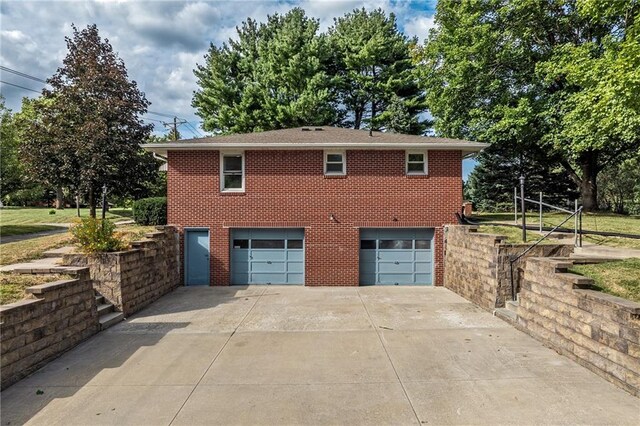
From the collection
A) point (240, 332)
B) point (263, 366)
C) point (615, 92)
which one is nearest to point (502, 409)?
point (263, 366)

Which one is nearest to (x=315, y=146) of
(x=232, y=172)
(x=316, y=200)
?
(x=316, y=200)

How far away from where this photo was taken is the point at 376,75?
27.4 m

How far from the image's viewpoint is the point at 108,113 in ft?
57.3

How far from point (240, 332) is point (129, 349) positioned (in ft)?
6.70

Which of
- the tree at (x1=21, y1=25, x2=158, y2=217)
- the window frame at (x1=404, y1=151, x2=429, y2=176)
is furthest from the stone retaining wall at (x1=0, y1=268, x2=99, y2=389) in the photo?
the tree at (x1=21, y1=25, x2=158, y2=217)

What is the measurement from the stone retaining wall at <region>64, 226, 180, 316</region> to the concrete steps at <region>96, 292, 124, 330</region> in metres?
0.09

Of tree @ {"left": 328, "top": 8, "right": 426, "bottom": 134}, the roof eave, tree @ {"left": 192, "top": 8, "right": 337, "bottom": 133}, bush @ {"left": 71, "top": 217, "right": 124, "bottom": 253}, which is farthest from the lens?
tree @ {"left": 328, "top": 8, "right": 426, "bottom": 134}

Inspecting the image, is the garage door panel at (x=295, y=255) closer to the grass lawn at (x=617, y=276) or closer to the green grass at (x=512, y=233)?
the green grass at (x=512, y=233)

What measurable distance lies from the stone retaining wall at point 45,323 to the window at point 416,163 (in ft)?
32.8

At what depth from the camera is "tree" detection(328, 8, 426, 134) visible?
84.4ft

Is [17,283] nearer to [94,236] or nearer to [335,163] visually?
[94,236]

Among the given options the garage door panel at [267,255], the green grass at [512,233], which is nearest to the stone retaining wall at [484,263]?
the green grass at [512,233]

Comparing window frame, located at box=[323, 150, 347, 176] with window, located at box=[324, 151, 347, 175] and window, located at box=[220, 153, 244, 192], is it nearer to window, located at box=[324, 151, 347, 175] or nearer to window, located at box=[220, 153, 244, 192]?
window, located at box=[324, 151, 347, 175]

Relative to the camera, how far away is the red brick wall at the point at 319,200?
12633mm
